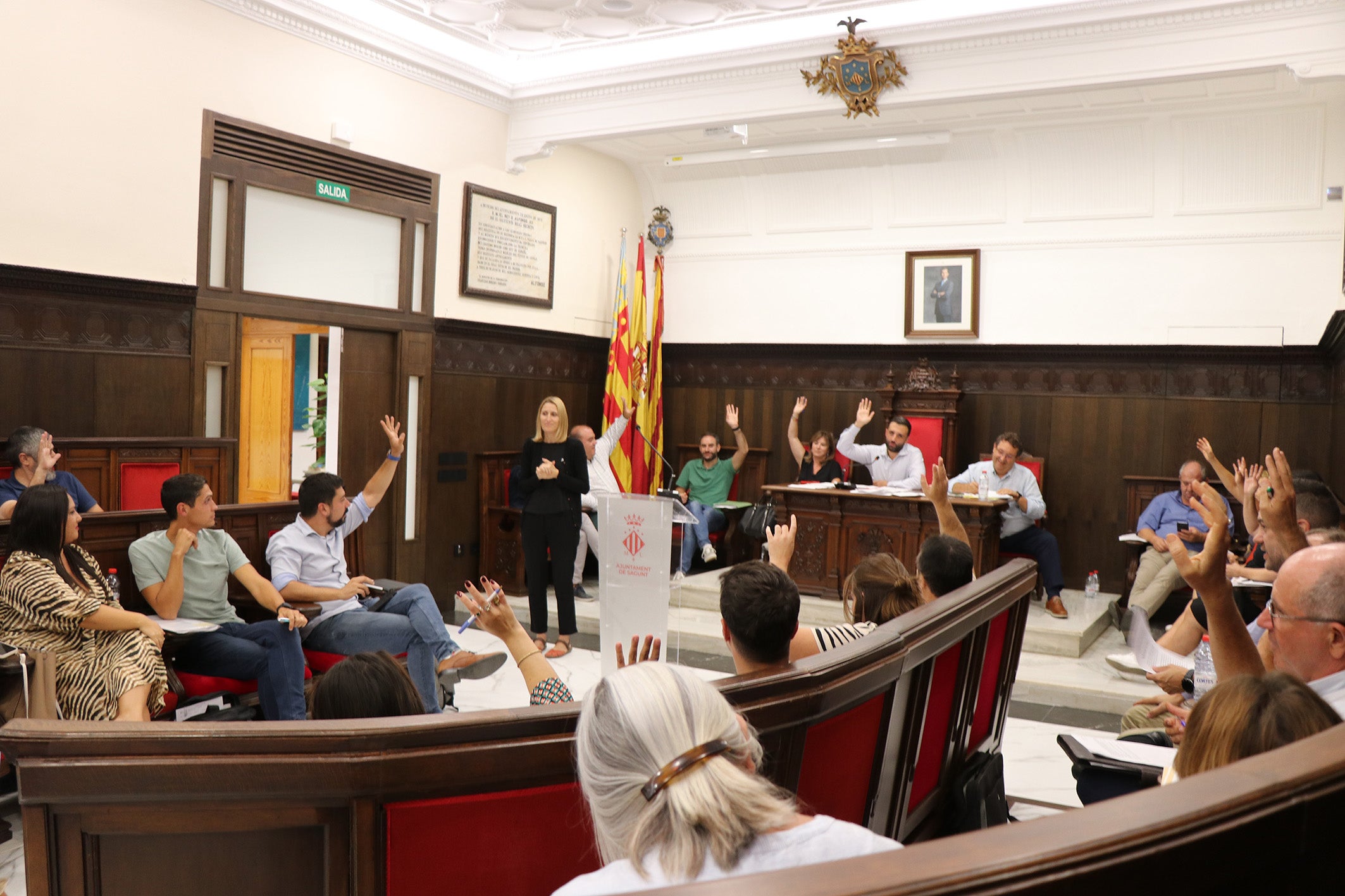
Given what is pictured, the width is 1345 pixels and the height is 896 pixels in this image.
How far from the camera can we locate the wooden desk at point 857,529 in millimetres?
6848

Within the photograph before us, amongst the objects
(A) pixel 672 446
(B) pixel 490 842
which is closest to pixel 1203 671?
(B) pixel 490 842

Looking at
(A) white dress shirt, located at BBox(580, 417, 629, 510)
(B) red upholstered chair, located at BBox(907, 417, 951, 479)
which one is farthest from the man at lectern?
(B) red upholstered chair, located at BBox(907, 417, 951, 479)

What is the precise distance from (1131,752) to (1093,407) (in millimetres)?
6139

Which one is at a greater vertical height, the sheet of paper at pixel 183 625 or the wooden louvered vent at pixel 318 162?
the wooden louvered vent at pixel 318 162

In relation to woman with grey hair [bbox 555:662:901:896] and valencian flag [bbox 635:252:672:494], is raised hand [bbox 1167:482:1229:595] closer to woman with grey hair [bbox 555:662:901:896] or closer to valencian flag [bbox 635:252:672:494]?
woman with grey hair [bbox 555:662:901:896]

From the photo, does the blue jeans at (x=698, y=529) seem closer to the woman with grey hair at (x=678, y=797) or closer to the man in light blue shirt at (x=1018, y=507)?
the man in light blue shirt at (x=1018, y=507)

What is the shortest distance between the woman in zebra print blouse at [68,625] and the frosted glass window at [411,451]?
4.10 meters

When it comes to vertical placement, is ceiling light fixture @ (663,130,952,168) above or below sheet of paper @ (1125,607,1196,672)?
above

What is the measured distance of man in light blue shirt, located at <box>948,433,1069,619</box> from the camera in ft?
23.4

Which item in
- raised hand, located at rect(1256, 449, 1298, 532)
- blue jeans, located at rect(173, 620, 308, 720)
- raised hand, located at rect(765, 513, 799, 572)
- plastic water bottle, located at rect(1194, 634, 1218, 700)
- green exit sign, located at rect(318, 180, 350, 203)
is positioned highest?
green exit sign, located at rect(318, 180, 350, 203)

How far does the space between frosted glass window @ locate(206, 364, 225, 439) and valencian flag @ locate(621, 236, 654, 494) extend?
149 inches

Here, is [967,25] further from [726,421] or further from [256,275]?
[256,275]

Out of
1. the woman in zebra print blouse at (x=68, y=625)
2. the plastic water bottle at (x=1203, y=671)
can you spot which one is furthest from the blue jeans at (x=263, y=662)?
the plastic water bottle at (x=1203, y=671)

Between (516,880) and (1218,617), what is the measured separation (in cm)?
156
